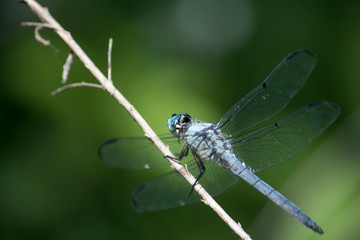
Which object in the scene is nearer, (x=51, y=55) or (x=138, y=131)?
(x=138, y=131)

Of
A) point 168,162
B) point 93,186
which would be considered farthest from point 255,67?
point 93,186

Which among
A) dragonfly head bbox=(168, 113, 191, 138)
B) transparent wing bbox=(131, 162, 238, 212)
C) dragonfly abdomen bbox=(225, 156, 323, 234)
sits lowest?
dragonfly abdomen bbox=(225, 156, 323, 234)

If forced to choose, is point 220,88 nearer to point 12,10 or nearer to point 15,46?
point 15,46

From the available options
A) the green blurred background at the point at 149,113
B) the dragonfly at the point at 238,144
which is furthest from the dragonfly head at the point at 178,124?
the green blurred background at the point at 149,113

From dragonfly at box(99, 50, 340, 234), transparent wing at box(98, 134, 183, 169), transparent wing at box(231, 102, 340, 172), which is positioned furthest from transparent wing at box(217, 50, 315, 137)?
transparent wing at box(98, 134, 183, 169)

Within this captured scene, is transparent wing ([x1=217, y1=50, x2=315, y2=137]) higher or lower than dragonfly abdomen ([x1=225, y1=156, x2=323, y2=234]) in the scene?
higher

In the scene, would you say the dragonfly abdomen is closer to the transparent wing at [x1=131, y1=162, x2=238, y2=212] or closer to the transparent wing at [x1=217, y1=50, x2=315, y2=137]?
the transparent wing at [x1=131, y1=162, x2=238, y2=212]

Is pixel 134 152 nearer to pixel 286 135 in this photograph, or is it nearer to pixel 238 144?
pixel 238 144
